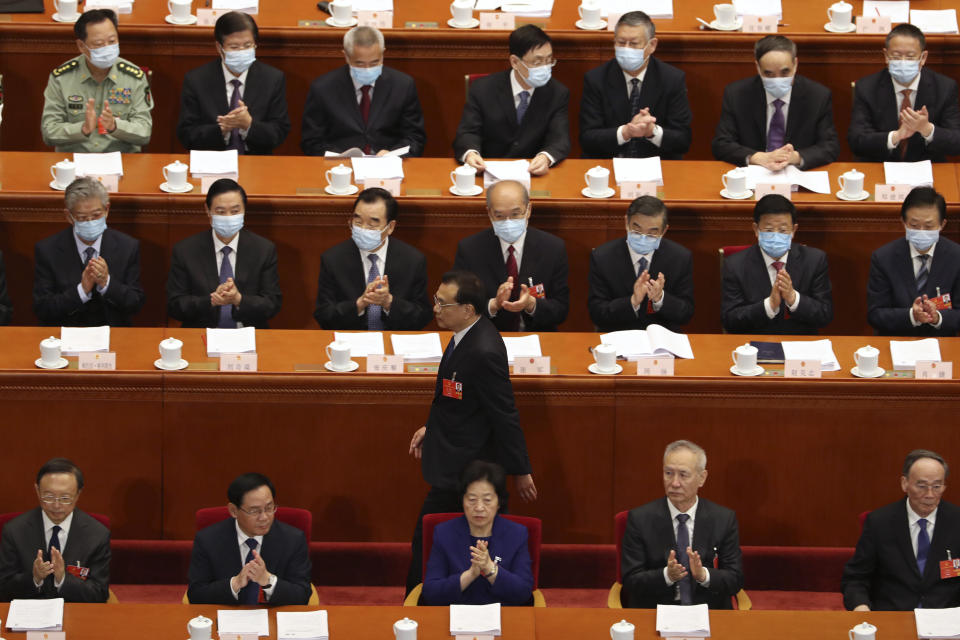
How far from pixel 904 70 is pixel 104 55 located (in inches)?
125

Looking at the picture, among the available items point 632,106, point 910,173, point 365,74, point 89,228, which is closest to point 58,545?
point 89,228

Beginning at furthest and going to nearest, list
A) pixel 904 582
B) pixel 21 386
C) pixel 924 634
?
pixel 21 386
pixel 904 582
pixel 924 634

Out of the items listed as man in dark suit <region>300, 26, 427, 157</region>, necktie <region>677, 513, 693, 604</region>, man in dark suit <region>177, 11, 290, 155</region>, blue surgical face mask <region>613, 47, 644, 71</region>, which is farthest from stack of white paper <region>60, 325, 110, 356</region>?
blue surgical face mask <region>613, 47, 644, 71</region>

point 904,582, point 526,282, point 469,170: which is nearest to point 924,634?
point 904,582

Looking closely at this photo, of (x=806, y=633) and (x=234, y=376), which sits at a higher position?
(x=234, y=376)

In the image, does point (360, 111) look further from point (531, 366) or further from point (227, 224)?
point (531, 366)

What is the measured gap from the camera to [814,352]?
5.39 metres

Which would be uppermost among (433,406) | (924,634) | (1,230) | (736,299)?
(1,230)

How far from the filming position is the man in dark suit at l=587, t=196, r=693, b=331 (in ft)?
19.0

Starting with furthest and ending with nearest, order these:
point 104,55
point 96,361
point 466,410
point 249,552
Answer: point 104,55
point 96,361
point 466,410
point 249,552

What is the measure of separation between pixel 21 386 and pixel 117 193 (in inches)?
44.9

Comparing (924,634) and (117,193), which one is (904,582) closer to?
(924,634)

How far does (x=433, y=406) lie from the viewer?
16.6 feet

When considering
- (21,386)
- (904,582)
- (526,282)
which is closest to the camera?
(904,582)
